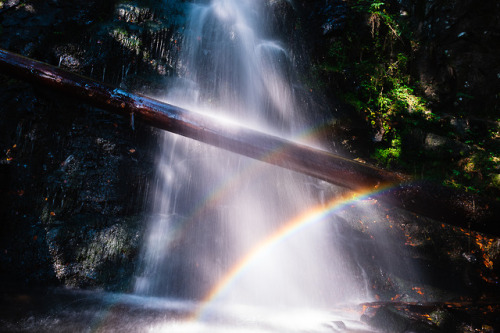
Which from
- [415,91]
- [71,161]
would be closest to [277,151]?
[71,161]

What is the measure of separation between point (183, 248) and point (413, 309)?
4391mm

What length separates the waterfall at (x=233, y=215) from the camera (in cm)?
441

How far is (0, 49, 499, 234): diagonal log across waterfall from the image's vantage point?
256cm

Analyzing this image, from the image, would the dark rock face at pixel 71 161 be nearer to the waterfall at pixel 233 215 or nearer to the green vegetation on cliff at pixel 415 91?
the waterfall at pixel 233 215

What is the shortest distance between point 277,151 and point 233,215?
2.87 m

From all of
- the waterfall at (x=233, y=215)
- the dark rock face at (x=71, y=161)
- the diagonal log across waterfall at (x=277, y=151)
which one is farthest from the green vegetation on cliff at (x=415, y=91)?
the dark rock face at (x=71, y=161)

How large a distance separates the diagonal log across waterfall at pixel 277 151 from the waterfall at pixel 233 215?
41.6 inches

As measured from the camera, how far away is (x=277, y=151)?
9.03ft

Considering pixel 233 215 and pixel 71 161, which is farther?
pixel 233 215

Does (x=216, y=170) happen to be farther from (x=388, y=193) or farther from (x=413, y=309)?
(x=413, y=309)

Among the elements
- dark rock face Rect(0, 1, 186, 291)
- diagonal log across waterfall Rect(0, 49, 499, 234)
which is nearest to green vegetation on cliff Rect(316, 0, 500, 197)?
diagonal log across waterfall Rect(0, 49, 499, 234)

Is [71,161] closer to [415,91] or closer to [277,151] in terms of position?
[277,151]

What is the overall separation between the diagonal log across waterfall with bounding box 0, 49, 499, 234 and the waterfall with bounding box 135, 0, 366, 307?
3.47ft

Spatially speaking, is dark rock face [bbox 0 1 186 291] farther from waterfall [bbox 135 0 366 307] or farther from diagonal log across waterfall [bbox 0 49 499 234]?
diagonal log across waterfall [bbox 0 49 499 234]
